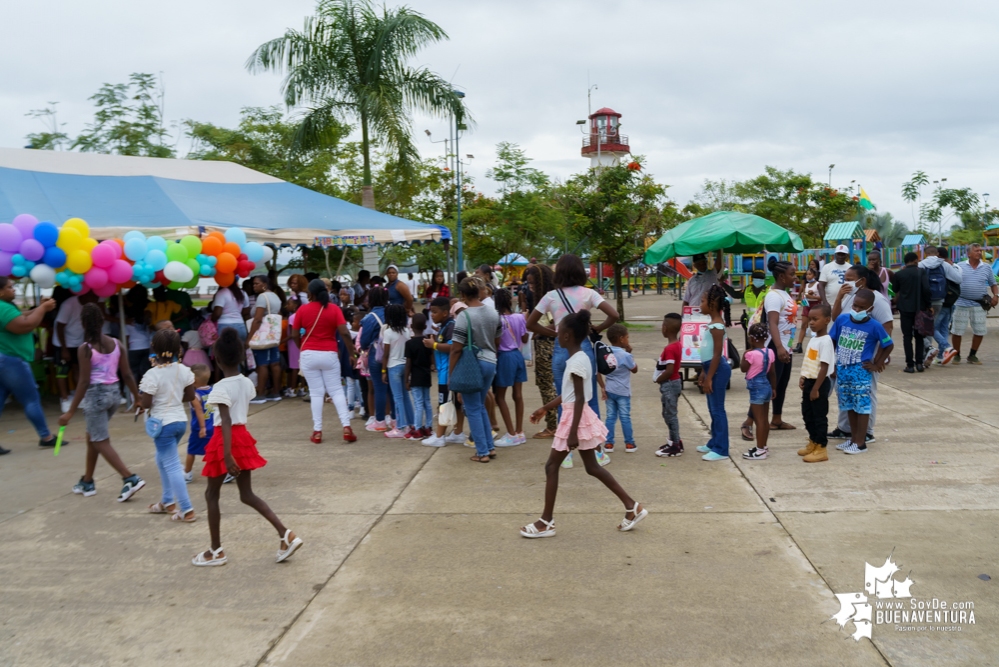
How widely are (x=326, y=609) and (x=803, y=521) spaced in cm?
317

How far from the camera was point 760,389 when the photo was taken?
22.9 ft

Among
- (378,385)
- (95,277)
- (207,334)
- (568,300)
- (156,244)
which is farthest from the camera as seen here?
(207,334)

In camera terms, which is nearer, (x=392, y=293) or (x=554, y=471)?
(x=554, y=471)

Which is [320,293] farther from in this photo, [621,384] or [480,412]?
[621,384]

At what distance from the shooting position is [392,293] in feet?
35.5

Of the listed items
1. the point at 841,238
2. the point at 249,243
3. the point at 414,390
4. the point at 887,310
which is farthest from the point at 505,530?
the point at 841,238

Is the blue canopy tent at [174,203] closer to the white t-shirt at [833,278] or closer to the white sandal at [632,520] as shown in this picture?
the white t-shirt at [833,278]

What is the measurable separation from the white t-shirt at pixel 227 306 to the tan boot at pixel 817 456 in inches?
293

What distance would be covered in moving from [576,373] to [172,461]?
9.95 ft

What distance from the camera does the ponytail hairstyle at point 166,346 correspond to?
5.71 metres

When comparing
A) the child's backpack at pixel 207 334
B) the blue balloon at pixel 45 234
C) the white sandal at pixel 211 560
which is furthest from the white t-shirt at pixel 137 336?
the white sandal at pixel 211 560

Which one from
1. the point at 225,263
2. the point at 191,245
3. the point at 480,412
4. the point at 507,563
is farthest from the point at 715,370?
the point at 191,245

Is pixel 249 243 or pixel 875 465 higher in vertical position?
pixel 249 243

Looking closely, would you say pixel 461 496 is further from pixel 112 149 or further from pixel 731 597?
pixel 112 149
